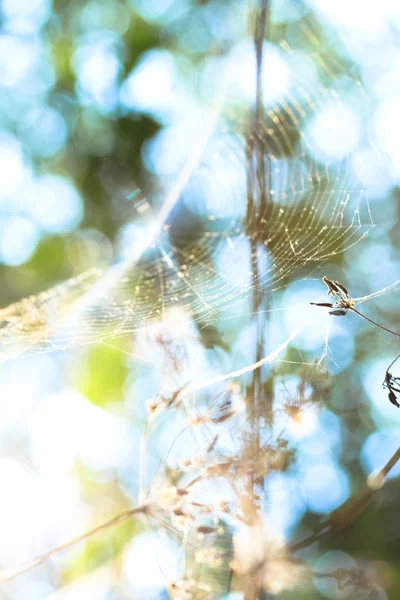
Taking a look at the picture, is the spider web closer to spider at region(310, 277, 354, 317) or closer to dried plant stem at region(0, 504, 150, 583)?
spider at region(310, 277, 354, 317)

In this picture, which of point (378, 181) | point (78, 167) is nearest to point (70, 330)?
point (378, 181)

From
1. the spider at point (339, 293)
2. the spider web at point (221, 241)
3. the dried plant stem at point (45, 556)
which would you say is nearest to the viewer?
the dried plant stem at point (45, 556)

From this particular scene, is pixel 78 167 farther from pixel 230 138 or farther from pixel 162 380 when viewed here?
pixel 162 380

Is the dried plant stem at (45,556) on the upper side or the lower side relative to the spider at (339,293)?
lower

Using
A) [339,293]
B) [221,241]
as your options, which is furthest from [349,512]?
[221,241]

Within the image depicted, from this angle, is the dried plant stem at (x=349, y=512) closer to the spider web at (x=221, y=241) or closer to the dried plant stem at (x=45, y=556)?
the dried plant stem at (x=45, y=556)
